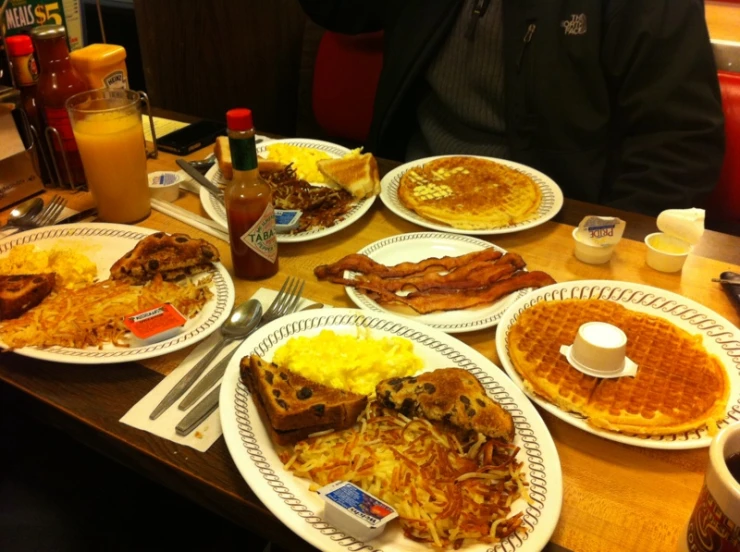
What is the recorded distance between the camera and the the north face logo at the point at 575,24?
8.22 ft

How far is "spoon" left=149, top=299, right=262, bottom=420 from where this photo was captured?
121 cm

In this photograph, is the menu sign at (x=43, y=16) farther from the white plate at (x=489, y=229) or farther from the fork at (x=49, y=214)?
the white plate at (x=489, y=229)

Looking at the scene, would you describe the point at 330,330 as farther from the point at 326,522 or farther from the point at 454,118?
the point at 454,118

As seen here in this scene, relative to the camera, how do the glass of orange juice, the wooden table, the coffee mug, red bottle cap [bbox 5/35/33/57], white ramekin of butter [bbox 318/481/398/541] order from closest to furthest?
the coffee mug → white ramekin of butter [bbox 318/481/398/541] → the wooden table → the glass of orange juice → red bottle cap [bbox 5/35/33/57]

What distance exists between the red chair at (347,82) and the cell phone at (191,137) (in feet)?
5.02

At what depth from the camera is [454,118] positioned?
2.91 m

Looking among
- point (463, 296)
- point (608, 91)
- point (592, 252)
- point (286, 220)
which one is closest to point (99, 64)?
point (286, 220)

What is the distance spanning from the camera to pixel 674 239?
1.73 meters

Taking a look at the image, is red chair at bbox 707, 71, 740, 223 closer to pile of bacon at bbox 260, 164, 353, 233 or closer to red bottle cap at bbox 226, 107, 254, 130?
pile of bacon at bbox 260, 164, 353, 233

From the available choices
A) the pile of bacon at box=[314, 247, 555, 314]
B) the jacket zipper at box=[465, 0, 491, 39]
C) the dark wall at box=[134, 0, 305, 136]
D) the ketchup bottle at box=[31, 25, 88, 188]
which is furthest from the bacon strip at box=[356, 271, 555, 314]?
the dark wall at box=[134, 0, 305, 136]

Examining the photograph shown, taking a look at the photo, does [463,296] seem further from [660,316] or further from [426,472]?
[426,472]

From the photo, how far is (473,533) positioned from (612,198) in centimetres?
220

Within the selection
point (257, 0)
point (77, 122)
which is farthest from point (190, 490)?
point (257, 0)

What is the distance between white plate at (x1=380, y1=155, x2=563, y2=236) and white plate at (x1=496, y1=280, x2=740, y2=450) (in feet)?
1.27
